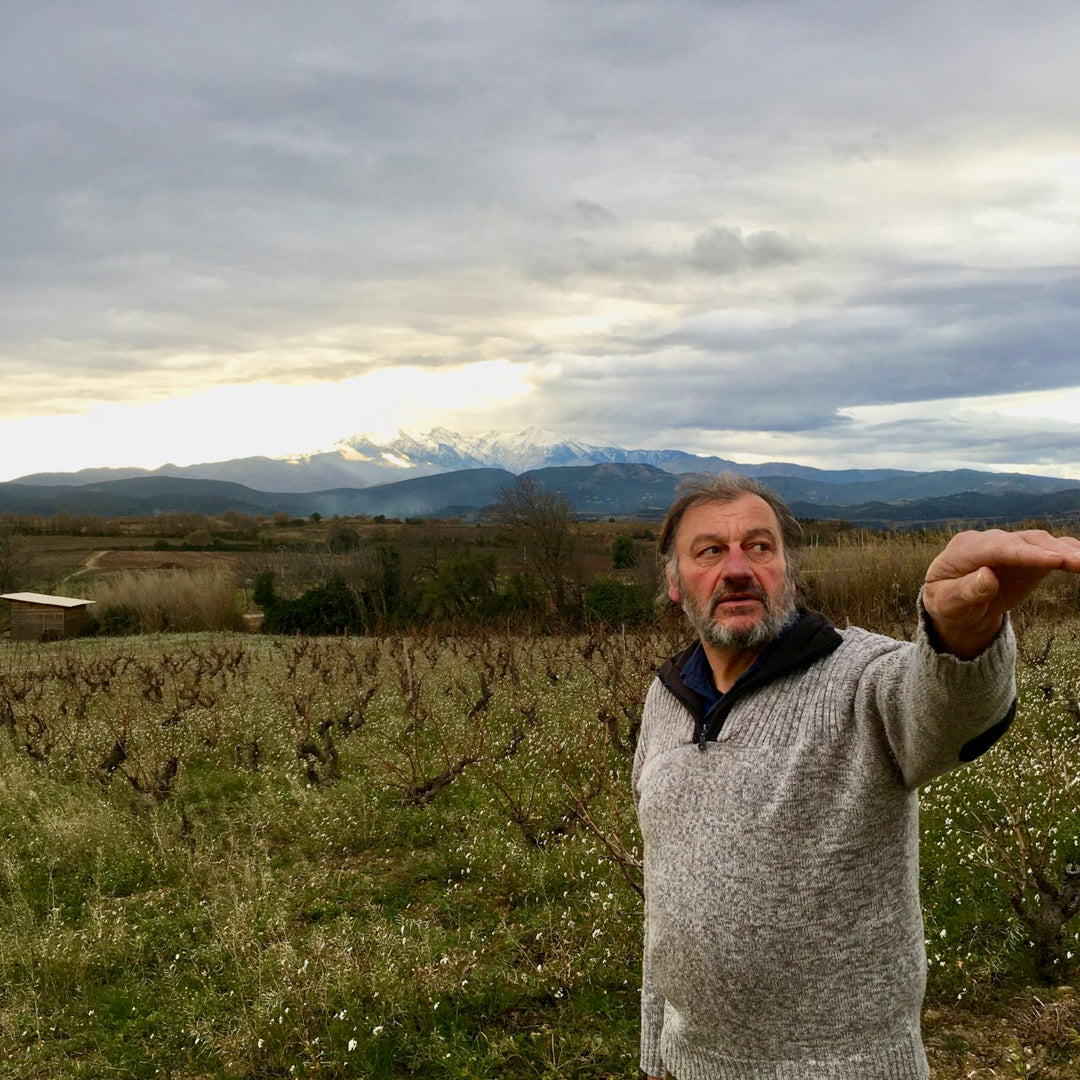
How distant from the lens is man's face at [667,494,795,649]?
230 centimetres

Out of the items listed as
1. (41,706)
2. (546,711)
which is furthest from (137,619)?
(546,711)

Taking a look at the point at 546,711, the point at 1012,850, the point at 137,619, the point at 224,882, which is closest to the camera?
the point at 1012,850

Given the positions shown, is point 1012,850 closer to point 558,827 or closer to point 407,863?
point 558,827

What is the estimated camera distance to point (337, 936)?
5406 millimetres

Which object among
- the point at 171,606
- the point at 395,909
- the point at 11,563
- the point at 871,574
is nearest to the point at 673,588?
the point at 395,909

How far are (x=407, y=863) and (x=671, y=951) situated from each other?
5.30 meters

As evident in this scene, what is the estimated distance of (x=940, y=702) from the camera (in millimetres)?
1703

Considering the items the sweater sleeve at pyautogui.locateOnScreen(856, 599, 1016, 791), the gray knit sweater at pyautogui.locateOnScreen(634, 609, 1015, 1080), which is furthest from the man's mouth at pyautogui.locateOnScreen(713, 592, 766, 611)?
the sweater sleeve at pyautogui.locateOnScreen(856, 599, 1016, 791)

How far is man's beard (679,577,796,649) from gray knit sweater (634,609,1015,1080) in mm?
131

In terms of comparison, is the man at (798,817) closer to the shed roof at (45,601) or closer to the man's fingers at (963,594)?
the man's fingers at (963,594)

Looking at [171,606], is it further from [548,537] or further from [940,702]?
[940,702]

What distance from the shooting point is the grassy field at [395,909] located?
4.57m

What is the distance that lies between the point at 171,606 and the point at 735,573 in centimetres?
3967

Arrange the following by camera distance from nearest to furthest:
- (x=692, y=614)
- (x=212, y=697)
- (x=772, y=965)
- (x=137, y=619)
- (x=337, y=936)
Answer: (x=772, y=965), (x=692, y=614), (x=337, y=936), (x=212, y=697), (x=137, y=619)
